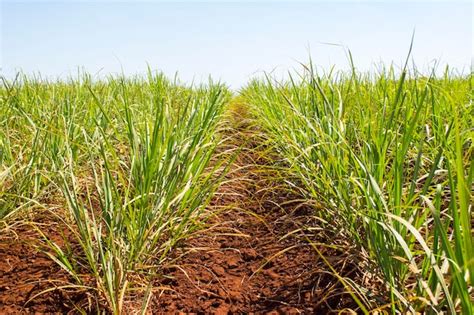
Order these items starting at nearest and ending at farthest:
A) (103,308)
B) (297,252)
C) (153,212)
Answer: (103,308)
(153,212)
(297,252)

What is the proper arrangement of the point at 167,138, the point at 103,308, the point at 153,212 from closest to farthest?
1. the point at 103,308
2. the point at 153,212
3. the point at 167,138

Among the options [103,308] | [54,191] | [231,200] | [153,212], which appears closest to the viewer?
[103,308]

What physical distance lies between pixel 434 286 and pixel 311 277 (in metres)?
0.63

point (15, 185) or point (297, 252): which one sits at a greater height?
point (15, 185)

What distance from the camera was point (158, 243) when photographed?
172 centimetres

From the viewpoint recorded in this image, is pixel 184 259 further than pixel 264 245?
No

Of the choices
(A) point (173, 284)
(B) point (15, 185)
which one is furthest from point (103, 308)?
(B) point (15, 185)

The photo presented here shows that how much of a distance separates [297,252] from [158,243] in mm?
554

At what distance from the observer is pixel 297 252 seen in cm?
187

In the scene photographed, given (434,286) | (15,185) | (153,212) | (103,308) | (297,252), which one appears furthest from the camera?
(15,185)

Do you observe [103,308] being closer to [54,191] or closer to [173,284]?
[173,284]

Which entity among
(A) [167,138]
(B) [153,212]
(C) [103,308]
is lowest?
(C) [103,308]

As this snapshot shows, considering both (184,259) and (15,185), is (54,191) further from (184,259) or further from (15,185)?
(184,259)

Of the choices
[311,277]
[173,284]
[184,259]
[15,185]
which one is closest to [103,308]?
[173,284]
